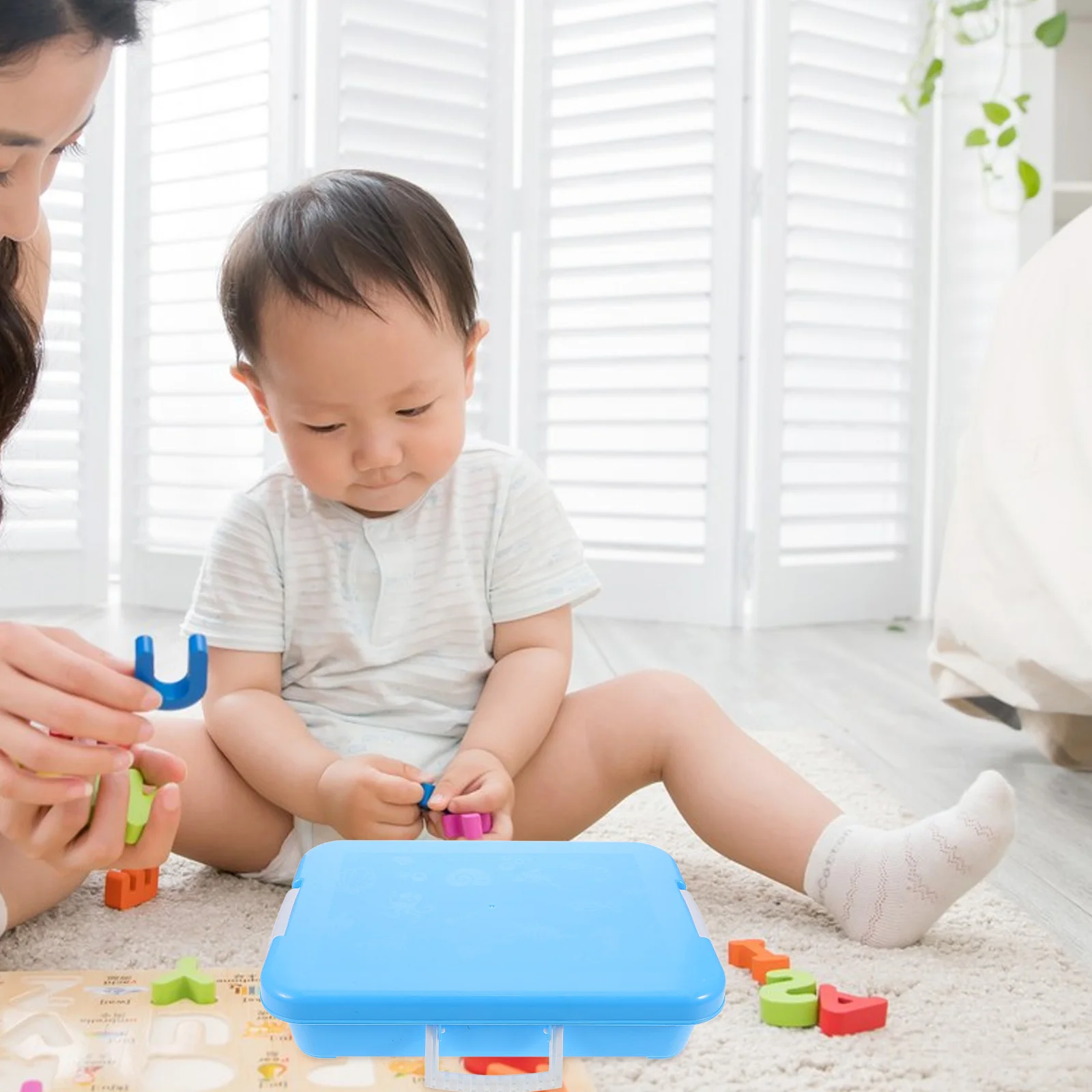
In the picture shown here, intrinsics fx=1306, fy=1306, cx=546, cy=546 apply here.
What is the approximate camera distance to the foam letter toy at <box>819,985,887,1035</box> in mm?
697

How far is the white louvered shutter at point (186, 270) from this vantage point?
2598 mm

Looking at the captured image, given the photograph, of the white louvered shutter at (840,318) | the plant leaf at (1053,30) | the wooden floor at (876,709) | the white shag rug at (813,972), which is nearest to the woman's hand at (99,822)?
the white shag rug at (813,972)

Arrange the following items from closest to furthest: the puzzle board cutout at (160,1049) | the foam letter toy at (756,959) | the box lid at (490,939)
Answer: the box lid at (490,939)
the puzzle board cutout at (160,1049)
the foam letter toy at (756,959)

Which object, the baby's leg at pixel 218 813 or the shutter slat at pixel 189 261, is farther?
the shutter slat at pixel 189 261

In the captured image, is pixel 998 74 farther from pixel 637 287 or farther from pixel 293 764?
pixel 293 764

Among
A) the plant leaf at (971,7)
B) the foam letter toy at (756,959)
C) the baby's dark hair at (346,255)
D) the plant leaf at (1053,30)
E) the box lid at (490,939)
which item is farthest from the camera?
the plant leaf at (971,7)

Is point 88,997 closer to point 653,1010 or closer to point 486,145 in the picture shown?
point 653,1010

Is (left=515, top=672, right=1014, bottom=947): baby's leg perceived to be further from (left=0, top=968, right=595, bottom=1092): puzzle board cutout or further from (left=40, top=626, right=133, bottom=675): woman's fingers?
(left=40, top=626, right=133, bottom=675): woman's fingers

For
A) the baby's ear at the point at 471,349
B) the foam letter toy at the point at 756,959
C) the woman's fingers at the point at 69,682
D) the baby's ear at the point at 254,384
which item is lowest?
the foam letter toy at the point at 756,959

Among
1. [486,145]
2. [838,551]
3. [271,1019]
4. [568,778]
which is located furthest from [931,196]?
[271,1019]

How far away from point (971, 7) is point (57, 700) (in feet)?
7.58

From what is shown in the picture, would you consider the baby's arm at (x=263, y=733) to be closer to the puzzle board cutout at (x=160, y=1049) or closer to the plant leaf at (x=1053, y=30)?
the puzzle board cutout at (x=160, y=1049)

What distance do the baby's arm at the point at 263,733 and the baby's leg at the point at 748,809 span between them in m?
0.16

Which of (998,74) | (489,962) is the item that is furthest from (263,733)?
(998,74)
